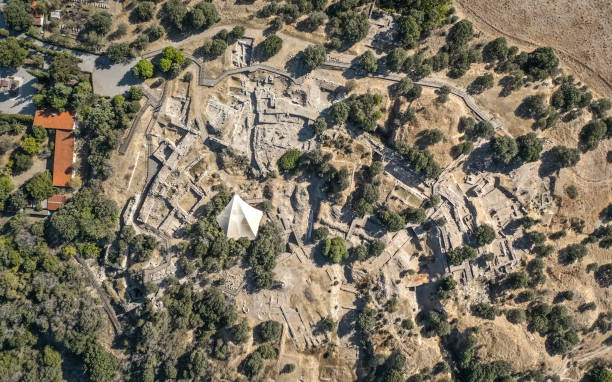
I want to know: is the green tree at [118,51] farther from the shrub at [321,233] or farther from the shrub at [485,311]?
the shrub at [485,311]

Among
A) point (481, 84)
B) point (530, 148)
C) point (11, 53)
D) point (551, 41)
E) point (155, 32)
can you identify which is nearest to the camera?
point (11, 53)

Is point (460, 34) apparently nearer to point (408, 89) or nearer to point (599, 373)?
point (408, 89)

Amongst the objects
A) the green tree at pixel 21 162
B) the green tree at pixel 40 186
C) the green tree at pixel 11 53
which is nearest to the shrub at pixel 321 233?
the green tree at pixel 40 186

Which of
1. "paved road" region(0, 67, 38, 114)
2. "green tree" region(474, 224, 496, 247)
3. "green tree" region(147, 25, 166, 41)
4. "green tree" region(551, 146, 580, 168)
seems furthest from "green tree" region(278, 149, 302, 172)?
"green tree" region(551, 146, 580, 168)

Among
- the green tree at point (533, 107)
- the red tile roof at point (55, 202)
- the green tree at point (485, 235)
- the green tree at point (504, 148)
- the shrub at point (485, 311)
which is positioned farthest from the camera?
the red tile roof at point (55, 202)

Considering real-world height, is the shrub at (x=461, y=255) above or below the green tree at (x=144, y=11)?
below

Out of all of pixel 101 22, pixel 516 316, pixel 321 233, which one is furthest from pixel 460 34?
pixel 101 22

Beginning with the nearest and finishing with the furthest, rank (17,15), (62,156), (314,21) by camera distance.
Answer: (17,15) → (62,156) → (314,21)
